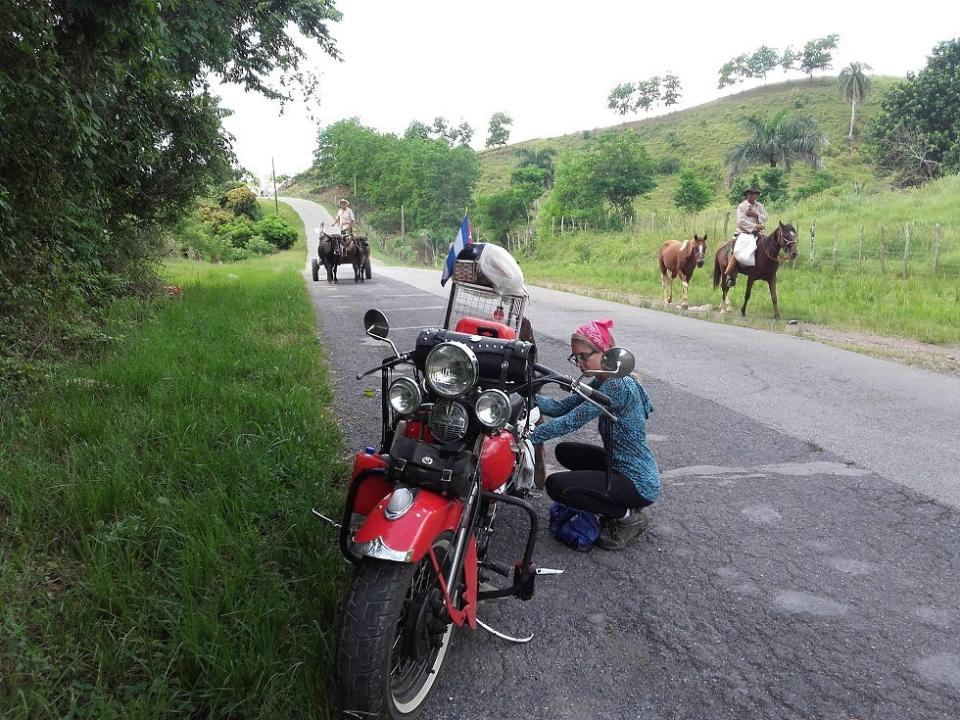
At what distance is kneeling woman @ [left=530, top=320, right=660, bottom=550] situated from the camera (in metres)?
3.23

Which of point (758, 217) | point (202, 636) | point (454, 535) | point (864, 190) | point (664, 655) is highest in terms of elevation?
point (864, 190)

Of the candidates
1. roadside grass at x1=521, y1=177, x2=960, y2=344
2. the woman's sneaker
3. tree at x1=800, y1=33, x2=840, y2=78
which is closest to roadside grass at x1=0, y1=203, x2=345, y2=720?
the woman's sneaker

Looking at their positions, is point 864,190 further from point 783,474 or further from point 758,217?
point 783,474

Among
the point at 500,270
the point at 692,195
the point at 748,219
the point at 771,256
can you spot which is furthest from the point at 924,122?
the point at 500,270

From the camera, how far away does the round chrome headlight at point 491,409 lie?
92.8 inches

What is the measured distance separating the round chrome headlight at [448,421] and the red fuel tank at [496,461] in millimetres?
256

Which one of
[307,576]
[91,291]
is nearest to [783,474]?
[307,576]

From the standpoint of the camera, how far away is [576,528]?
346 centimetres

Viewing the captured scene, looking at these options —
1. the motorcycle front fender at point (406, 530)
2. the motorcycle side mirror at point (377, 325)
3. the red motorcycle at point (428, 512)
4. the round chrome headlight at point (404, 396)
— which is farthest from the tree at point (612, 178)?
the motorcycle front fender at point (406, 530)

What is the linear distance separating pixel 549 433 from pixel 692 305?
13148mm

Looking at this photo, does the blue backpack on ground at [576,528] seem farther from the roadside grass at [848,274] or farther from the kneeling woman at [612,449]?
the roadside grass at [848,274]

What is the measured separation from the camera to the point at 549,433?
3355mm

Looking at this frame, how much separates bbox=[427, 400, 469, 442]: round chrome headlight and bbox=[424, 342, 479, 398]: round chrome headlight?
95mm

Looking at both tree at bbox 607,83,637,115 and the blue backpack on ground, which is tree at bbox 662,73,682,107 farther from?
the blue backpack on ground
